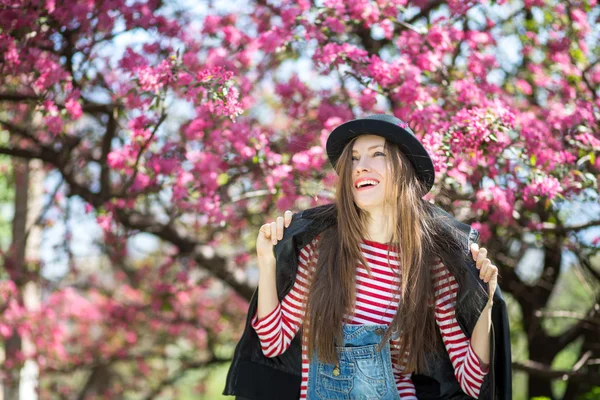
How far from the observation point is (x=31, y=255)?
18.4ft

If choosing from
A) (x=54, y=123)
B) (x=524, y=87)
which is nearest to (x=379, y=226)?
(x=54, y=123)

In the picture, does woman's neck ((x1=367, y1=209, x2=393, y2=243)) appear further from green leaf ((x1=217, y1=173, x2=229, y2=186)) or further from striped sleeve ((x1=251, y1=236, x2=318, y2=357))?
green leaf ((x1=217, y1=173, x2=229, y2=186))

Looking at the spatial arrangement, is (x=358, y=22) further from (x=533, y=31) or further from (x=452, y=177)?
(x=533, y=31)

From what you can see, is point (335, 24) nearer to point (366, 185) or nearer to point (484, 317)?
point (366, 185)

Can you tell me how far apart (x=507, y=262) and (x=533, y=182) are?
1.53 m

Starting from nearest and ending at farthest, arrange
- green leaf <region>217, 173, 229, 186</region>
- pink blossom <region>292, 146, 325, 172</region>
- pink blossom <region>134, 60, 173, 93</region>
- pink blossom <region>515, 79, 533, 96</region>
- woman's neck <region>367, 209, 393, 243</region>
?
woman's neck <region>367, 209, 393, 243</region> → pink blossom <region>134, 60, 173, 93</region> → pink blossom <region>292, 146, 325, 172</region> → green leaf <region>217, 173, 229, 186</region> → pink blossom <region>515, 79, 533, 96</region>

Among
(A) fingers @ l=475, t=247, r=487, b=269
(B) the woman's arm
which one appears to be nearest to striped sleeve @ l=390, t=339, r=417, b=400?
(B) the woman's arm

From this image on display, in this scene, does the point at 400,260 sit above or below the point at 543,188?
below

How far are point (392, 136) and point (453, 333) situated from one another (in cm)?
73

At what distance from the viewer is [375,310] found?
7.72 feet

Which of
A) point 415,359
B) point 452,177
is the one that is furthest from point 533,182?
point 415,359

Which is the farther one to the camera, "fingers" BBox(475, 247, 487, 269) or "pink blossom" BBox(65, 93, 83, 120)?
"pink blossom" BBox(65, 93, 83, 120)

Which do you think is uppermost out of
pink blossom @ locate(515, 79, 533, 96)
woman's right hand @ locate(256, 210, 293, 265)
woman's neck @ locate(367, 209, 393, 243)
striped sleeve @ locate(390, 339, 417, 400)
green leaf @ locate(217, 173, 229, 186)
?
pink blossom @ locate(515, 79, 533, 96)

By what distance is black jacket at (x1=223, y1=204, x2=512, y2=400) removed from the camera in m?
2.27
